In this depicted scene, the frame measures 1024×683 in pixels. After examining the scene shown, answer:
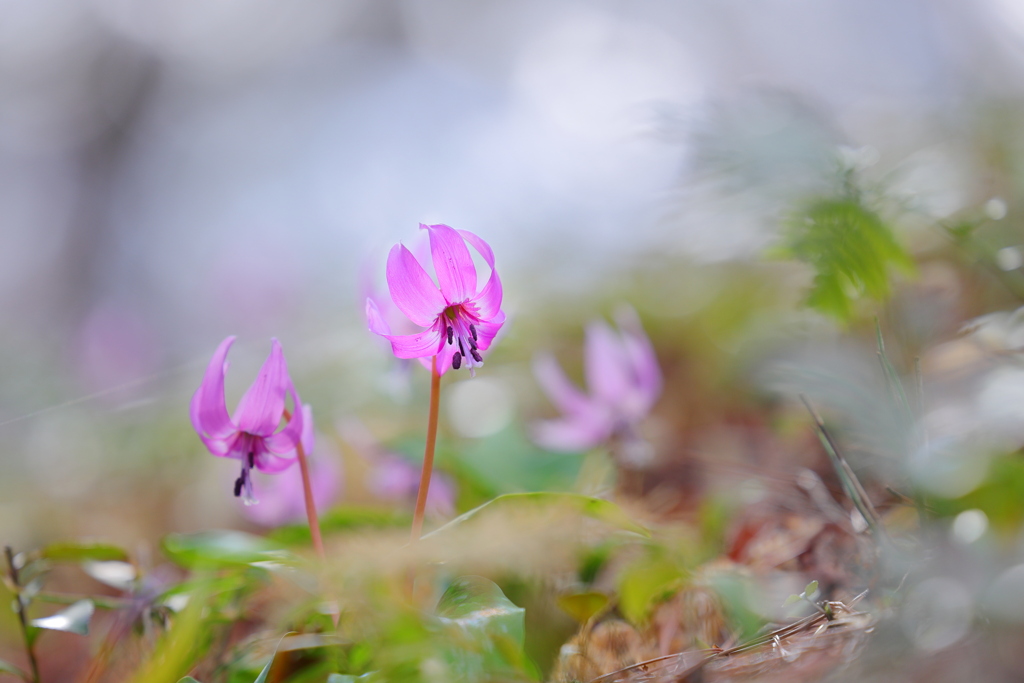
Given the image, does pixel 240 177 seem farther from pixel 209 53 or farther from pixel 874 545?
pixel 874 545

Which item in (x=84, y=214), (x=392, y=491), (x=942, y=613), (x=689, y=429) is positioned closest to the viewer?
(x=942, y=613)

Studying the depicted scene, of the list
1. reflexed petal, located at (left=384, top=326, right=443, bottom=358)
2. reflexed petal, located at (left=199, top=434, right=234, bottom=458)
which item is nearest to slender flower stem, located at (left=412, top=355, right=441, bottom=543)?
reflexed petal, located at (left=384, top=326, right=443, bottom=358)

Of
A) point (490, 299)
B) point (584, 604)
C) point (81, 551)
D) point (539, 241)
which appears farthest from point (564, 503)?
point (539, 241)

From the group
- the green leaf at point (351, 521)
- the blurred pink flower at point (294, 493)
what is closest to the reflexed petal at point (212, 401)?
the green leaf at point (351, 521)

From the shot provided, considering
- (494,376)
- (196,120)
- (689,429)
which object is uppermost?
(196,120)

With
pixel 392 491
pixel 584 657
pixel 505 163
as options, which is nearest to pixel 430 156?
pixel 505 163

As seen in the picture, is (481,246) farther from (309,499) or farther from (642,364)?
(642,364)

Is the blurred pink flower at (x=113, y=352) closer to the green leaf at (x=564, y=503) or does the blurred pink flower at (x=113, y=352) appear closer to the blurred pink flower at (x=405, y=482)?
the blurred pink flower at (x=405, y=482)
